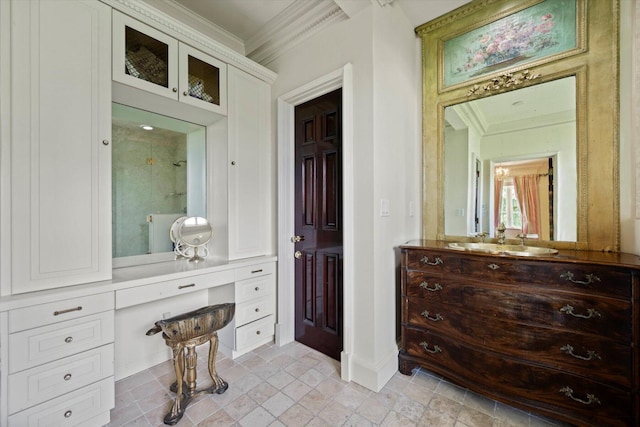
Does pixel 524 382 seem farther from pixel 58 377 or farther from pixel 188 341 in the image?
pixel 58 377

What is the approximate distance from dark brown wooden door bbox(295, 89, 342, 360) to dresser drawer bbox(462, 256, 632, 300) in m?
1.00

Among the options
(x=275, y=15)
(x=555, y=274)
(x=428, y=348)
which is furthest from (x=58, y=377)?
(x=275, y=15)

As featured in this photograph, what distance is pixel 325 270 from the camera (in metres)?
2.24

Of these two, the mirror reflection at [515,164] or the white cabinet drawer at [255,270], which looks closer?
the mirror reflection at [515,164]

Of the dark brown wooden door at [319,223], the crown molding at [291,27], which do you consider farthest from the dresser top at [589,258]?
the crown molding at [291,27]

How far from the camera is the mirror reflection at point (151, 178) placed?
195 centimetres

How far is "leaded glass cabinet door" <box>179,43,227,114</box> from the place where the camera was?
6.20ft

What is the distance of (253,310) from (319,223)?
0.94 meters

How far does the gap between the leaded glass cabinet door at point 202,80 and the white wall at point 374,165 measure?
2.47 ft

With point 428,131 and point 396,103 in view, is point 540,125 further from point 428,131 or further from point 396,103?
point 396,103

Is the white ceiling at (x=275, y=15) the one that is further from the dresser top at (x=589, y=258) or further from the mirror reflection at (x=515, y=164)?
the dresser top at (x=589, y=258)

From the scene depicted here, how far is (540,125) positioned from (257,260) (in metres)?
2.40

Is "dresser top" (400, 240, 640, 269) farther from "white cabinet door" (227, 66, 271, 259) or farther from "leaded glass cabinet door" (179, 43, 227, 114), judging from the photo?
"leaded glass cabinet door" (179, 43, 227, 114)

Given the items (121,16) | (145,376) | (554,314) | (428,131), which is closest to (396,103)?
(428,131)
